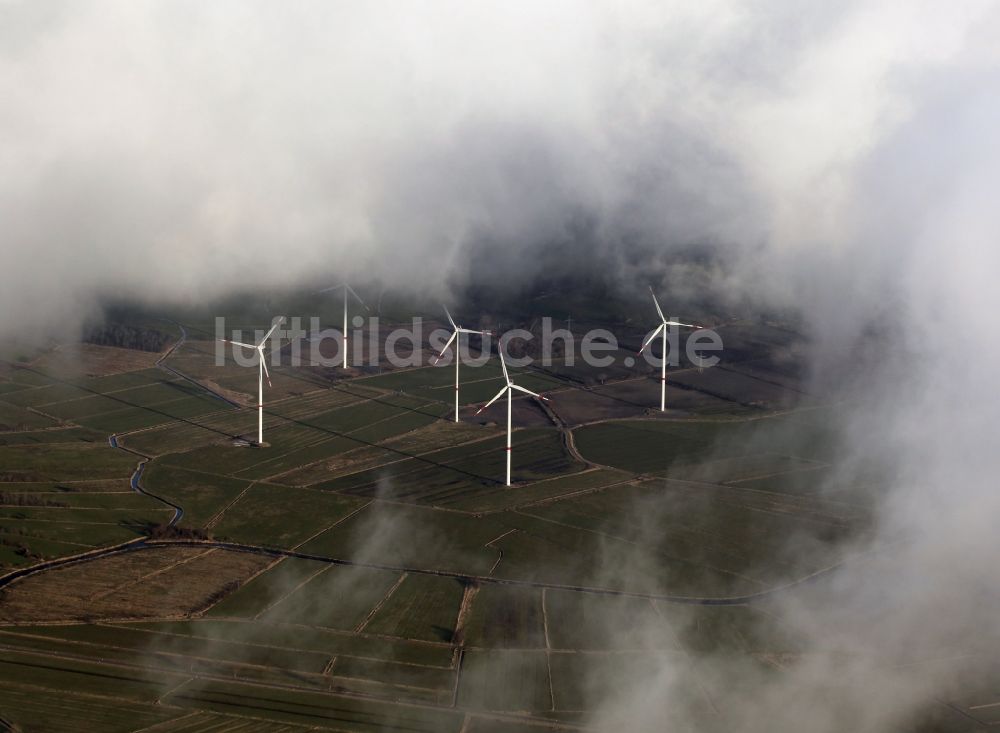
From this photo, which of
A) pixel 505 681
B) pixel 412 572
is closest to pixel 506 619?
pixel 505 681

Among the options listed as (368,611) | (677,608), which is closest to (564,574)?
(677,608)

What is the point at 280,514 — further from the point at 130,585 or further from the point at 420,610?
the point at 420,610

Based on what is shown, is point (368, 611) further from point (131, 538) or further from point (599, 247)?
point (599, 247)

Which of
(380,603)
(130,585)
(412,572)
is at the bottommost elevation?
(380,603)

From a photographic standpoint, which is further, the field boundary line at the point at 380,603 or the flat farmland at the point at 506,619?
the field boundary line at the point at 380,603

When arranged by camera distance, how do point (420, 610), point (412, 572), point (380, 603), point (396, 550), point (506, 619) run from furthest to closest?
point (396, 550), point (412, 572), point (380, 603), point (420, 610), point (506, 619)

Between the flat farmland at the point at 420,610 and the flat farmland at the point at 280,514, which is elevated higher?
→ the flat farmland at the point at 280,514

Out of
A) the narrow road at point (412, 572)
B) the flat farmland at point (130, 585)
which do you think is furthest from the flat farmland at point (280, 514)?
the flat farmland at point (130, 585)

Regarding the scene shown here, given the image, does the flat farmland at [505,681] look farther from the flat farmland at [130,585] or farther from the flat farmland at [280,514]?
the flat farmland at [280,514]

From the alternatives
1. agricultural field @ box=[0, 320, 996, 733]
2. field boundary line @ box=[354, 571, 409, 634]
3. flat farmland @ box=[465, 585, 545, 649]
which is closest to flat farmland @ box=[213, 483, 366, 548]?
agricultural field @ box=[0, 320, 996, 733]
